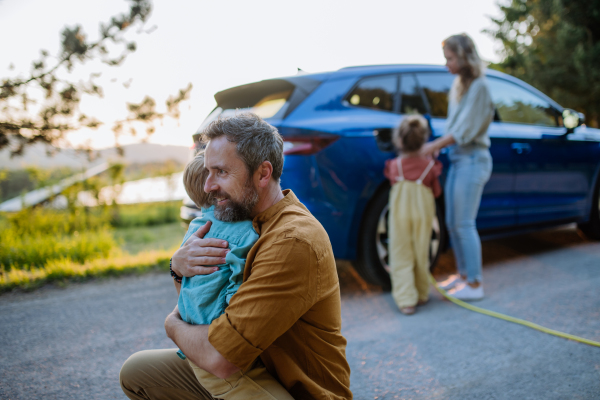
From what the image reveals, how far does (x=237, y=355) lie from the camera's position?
123 cm

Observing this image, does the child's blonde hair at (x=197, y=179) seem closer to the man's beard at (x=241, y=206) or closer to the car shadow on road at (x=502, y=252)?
the man's beard at (x=241, y=206)

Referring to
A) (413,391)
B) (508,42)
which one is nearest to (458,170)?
(413,391)

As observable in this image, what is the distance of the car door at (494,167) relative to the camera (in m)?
3.93

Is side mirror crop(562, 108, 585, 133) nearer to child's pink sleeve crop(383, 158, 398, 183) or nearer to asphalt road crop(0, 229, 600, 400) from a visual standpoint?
asphalt road crop(0, 229, 600, 400)

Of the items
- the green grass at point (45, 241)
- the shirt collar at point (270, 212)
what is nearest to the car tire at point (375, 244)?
the shirt collar at point (270, 212)

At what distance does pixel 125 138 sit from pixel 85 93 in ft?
2.32

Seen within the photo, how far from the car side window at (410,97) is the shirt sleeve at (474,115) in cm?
48

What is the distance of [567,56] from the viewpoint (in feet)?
42.9

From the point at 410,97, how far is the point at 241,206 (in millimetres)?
2749

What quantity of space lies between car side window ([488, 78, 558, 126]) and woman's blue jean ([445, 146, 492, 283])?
3.89 ft

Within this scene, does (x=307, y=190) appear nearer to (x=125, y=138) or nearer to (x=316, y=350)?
(x=316, y=350)

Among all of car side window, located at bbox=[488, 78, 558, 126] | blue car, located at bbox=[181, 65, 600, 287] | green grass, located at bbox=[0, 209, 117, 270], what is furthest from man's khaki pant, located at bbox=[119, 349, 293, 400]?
car side window, located at bbox=[488, 78, 558, 126]

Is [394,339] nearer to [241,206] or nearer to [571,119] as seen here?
[241,206]

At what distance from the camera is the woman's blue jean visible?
341 cm
